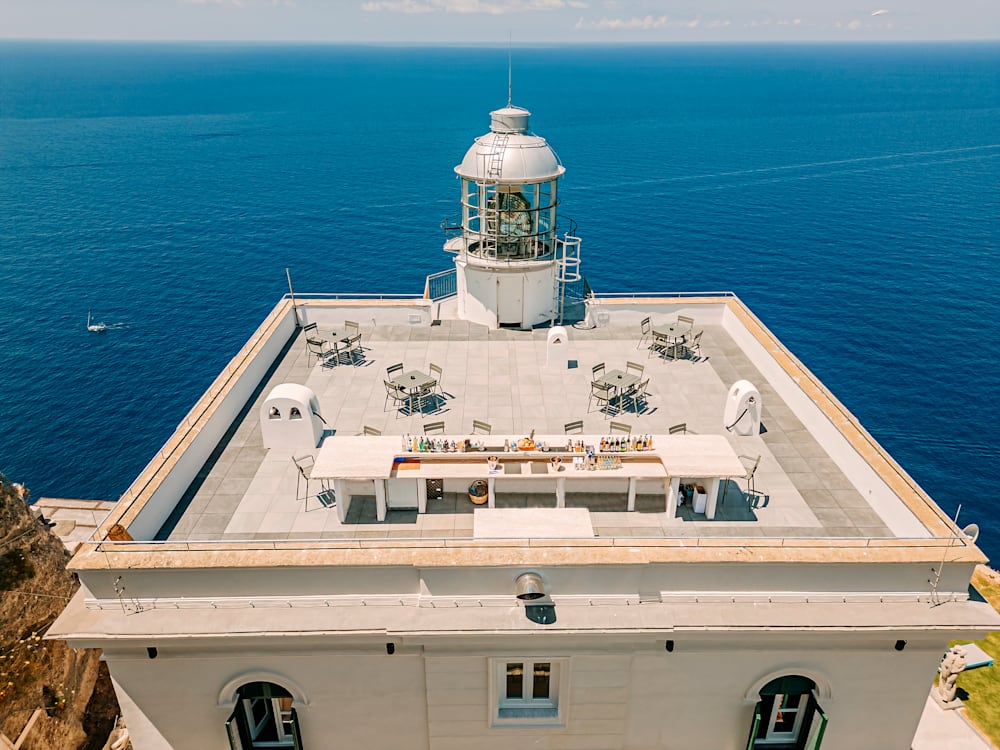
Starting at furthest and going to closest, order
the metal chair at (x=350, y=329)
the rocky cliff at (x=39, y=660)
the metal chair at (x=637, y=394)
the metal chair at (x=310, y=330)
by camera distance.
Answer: the rocky cliff at (x=39, y=660), the metal chair at (x=310, y=330), the metal chair at (x=350, y=329), the metal chair at (x=637, y=394)

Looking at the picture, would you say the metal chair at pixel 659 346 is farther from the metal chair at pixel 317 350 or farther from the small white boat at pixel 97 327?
the small white boat at pixel 97 327

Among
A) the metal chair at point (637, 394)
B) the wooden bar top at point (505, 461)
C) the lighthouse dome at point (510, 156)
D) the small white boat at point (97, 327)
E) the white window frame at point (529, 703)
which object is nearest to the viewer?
the white window frame at point (529, 703)

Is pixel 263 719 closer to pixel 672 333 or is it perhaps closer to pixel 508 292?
pixel 508 292

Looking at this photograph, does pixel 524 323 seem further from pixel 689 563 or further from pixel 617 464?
pixel 689 563

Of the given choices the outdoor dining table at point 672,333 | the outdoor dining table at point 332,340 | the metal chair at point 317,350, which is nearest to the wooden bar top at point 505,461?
the outdoor dining table at point 332,340

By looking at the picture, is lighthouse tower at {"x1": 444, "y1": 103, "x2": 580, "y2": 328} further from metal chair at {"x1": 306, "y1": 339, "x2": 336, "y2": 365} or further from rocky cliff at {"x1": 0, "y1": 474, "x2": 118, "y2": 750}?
rocky cliff at {"x1": 0, "y1": 474, "x2": 118, "y2": 750}

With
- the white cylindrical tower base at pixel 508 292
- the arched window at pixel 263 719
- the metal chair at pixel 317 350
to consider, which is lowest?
the arched window at pixel 263 719
